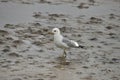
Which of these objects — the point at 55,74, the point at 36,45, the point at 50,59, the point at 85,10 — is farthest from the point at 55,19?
the point at 55,74

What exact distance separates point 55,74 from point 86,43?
302 cm

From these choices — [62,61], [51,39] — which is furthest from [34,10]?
[62,61]

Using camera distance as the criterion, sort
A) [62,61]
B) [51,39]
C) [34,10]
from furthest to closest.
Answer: [34,10] < [51,39] < [62,61]

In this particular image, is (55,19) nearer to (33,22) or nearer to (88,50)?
(33,22)

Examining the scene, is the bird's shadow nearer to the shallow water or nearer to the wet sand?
the wet sand

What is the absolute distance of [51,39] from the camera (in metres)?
13.0

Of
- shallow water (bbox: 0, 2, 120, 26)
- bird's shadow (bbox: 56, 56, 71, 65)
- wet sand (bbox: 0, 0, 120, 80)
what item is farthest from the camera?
shallow water (bbox: 0, 2, 120, 26)

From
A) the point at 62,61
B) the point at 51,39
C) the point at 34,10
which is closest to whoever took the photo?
the point at 62,61

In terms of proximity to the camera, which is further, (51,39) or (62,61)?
(51,39)

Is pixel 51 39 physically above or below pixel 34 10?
below

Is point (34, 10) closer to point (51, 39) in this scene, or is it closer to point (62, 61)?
point (51, 39)

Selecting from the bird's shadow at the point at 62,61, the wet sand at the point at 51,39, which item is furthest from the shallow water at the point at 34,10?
the bird's shadow at the point at 62,61

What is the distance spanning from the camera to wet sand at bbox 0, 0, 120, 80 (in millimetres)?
10289

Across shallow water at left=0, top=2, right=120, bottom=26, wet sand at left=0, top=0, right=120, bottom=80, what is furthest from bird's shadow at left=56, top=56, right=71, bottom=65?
shallow water at left=0, top=2, right=120, bottom=26
